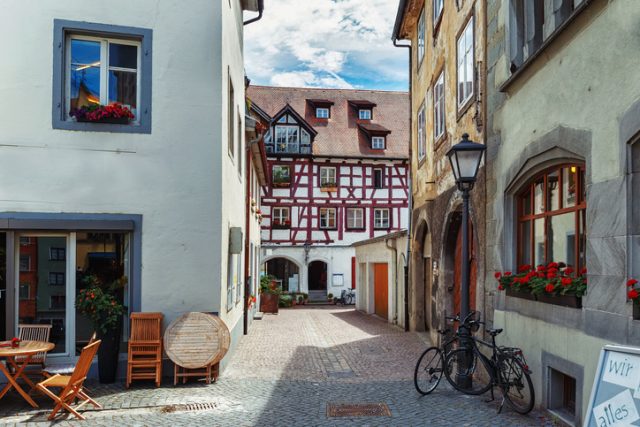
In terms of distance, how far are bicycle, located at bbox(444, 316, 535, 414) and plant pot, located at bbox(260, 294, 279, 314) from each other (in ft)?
51.8

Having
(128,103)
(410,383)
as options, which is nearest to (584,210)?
(410,383)

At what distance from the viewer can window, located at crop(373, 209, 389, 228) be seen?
3325 centimetres

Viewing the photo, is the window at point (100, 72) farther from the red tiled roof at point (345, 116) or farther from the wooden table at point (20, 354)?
the red tiled roof at point (345, 116)

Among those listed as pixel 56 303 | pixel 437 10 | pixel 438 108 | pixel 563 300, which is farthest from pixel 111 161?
pixel 437 10

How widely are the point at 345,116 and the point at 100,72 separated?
92.0 feet

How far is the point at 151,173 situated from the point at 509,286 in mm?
5070

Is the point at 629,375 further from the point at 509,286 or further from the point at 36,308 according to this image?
the point at 36,308

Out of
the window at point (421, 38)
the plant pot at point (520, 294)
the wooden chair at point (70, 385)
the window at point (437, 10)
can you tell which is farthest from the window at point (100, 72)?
the window at point (421, 38)

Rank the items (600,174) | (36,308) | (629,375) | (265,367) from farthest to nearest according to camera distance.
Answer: (265,367) → (36,308) → (600,174) → (629,375)

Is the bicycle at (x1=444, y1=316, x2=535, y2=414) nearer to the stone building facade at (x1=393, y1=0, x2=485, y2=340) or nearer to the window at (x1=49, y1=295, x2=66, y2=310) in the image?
the stone building facade at (x1=393, y1=0, x2=485, y2=340)

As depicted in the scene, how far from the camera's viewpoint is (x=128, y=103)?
8.90 metres

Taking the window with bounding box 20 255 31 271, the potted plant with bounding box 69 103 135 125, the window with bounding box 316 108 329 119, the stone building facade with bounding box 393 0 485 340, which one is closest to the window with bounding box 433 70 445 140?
the stone building facade with bounding box 393 0 485 340

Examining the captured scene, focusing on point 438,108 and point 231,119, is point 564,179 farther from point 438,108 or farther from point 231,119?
point 231,119

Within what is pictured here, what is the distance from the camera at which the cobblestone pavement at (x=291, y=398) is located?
6.66 meters
